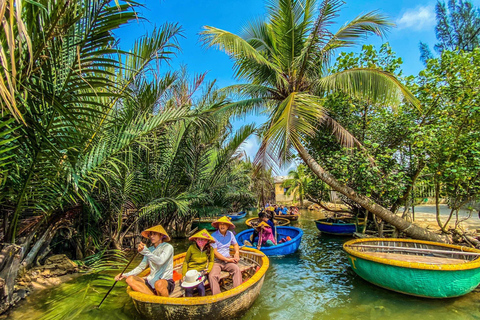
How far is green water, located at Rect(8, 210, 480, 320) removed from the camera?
438cm

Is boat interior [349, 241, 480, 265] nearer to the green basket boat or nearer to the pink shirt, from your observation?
the green basket boat

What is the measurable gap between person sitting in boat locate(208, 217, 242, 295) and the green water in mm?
844

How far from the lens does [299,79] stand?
7.39m

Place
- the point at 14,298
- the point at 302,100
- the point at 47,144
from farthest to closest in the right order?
the point at 302,100 → the point at 14,298 → the point at 47,144

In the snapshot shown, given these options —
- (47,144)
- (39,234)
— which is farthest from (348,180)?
(39,234)

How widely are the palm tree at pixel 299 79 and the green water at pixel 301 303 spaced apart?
2555 millimetres

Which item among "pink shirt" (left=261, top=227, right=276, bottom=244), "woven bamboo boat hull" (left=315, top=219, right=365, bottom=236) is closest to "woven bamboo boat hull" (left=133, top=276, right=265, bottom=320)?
"pink shirt" (left=261, top=227, right=276, bottom=244)

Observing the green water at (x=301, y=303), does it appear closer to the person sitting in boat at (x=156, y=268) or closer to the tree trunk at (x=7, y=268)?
the tree trunk at (x=7, y=268)

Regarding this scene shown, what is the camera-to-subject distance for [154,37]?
3.58m

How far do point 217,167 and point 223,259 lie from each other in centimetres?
580

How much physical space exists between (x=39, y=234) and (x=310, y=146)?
8359 millimetres

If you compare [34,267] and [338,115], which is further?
[338,115]

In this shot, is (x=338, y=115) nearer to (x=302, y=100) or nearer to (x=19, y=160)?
(x=302, y=100)

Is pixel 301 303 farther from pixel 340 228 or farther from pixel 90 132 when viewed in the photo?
pixel 340 228
